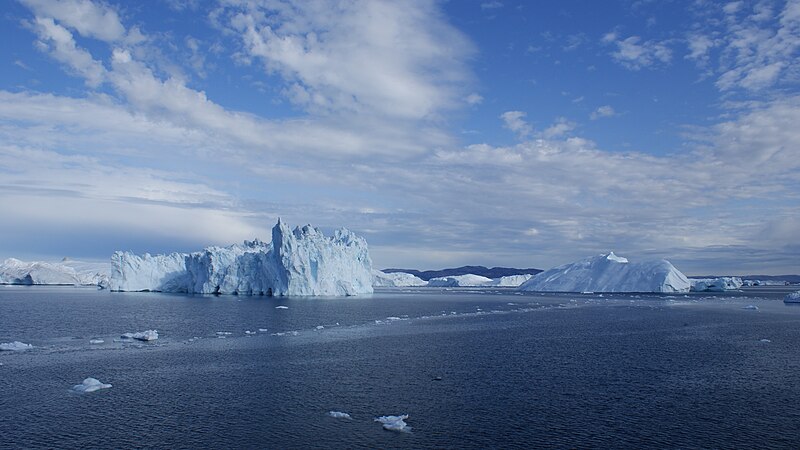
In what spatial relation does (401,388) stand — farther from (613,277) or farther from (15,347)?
(613,277)

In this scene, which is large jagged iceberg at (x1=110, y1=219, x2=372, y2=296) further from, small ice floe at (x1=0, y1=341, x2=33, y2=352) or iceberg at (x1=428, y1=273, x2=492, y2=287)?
iceberg at (x1=428, y1=273, x2=492, y2=287)

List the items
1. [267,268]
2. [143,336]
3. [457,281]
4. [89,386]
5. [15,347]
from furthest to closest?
1. [457,281]
2. [267,268]
3. [143,336]
4. [15,347]
5. [89,386]

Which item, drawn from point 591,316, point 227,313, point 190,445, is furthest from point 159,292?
point 190,445

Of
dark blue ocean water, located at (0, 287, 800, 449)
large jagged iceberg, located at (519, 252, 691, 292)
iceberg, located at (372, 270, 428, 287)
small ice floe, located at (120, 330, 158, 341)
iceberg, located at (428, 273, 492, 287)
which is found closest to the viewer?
dark blue ocean water, located at (0, 287, 800, 449)

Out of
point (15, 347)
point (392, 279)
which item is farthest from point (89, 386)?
point (392, 279)

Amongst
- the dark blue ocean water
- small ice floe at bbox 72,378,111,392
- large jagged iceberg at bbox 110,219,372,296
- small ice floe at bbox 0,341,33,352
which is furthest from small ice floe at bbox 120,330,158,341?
large jagged iceberg at bbox 110,219,372,296

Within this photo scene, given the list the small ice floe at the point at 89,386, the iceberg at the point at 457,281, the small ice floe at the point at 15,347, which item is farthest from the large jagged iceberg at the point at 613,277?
the small ice floe at the point at 89,386

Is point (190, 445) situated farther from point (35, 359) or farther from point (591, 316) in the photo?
point (591, 316)
